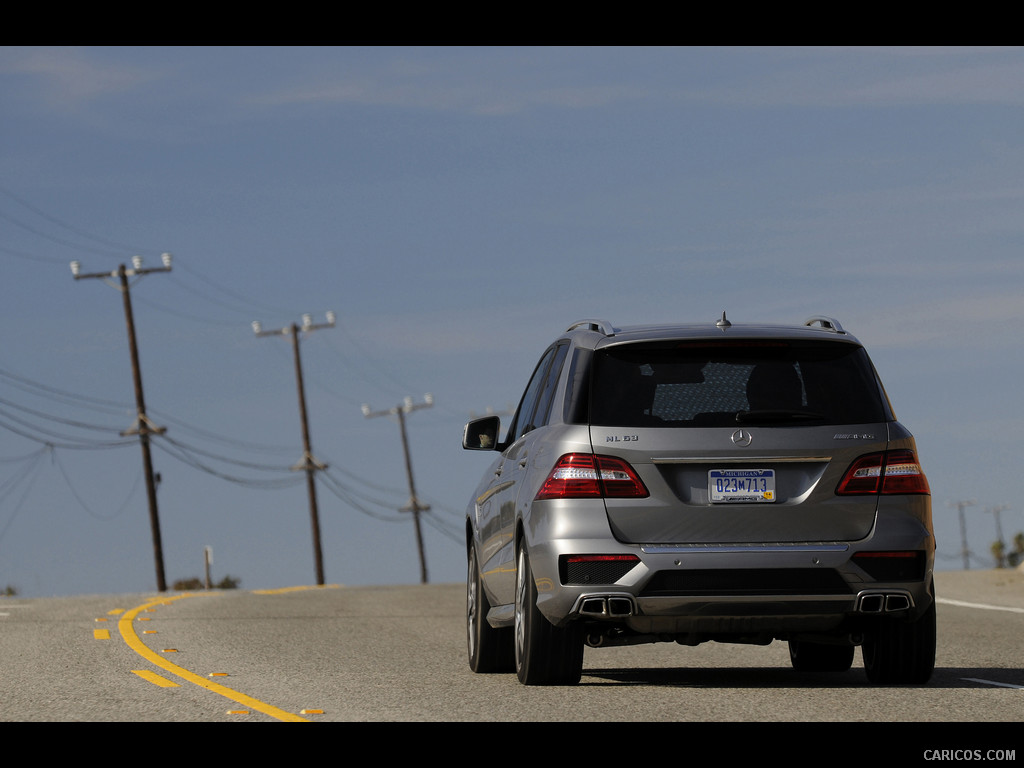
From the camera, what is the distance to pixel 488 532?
442 inches

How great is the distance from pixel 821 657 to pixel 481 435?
270cm

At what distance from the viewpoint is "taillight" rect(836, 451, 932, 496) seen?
29.8ft

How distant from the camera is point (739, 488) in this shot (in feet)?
29.4

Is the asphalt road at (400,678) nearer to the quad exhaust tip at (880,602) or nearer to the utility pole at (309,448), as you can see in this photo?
the quad exhaust tip at (880,602)

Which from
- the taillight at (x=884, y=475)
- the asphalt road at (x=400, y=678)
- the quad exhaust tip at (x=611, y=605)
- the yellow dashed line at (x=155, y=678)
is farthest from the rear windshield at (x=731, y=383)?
the yellow dashed line at (x=155, y=678)

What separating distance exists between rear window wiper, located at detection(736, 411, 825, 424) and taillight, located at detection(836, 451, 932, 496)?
0.38 m

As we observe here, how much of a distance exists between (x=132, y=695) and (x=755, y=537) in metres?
3.74

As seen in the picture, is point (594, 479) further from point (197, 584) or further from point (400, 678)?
point (197, 584)

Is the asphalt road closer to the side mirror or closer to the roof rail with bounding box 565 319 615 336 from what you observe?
the side mirror

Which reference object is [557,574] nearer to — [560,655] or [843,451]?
[560,655]

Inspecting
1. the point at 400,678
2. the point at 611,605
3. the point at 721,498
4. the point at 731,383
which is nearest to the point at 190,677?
the point at 400,678

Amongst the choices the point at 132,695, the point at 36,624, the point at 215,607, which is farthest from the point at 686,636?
the point at 215,607

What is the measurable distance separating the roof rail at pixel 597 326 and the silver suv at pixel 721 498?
72 millimetres

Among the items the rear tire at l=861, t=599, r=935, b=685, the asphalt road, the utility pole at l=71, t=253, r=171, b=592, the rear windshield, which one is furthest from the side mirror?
the utility pole at l=71, t=253, r=171, b=592
